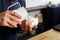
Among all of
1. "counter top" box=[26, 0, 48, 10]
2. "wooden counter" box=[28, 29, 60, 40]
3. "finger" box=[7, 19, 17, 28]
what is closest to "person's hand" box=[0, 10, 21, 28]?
"finger" box=[7, 19, 17, 28]

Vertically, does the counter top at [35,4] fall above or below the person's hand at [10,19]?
above

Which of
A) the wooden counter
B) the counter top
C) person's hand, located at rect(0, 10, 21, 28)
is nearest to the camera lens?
person's hand, located at rect(0, 10, 21, 28)

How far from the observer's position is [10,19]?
0.70m

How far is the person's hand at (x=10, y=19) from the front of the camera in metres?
0.68

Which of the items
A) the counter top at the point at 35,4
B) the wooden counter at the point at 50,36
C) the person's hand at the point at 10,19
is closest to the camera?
the person's hand at the point at 10,19

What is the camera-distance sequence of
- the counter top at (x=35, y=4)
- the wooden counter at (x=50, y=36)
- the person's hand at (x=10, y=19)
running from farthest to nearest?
the counter top at (x=35, y=4) → the wooden counter at (x=50, y=36) → the person's hand at (x=10, y=19)

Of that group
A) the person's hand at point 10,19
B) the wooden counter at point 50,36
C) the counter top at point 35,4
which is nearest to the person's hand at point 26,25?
the person's hand at point 10,19

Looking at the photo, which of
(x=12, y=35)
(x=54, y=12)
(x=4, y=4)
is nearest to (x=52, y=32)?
(x=12, y=35)

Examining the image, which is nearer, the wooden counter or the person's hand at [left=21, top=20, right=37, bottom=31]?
the person's hand at [left=21, top=20, right=37, bottom=31]

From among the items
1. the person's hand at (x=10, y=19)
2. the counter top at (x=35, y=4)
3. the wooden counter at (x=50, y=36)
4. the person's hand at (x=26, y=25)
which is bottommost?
the wooden counter at (x=50, y=36)

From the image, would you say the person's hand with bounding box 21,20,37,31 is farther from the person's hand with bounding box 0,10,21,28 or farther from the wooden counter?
the wooden counter

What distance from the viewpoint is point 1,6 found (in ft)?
3.08

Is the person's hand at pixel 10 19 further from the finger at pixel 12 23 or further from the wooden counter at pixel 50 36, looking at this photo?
the wooden counter at pixel 50 36

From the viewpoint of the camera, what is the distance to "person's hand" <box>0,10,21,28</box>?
682 millimetres
